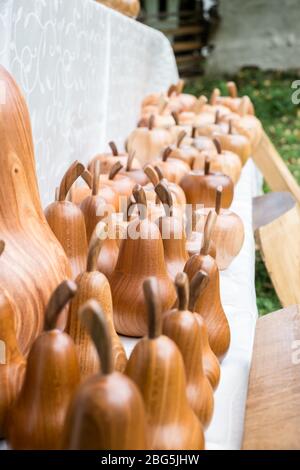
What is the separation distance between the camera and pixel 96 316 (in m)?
0.40

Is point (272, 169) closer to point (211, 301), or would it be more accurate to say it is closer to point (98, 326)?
point (211, 301)

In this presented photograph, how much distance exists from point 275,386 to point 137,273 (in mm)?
230

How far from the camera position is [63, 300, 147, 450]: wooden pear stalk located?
0.41m

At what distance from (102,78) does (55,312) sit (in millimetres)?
1344

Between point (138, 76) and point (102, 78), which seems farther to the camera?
point (138, 76)

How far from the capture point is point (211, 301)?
75cm

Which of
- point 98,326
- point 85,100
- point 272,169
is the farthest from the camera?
point 272,169

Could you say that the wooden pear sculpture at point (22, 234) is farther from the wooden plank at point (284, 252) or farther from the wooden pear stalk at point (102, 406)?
the wooden plank at point (284, 252)

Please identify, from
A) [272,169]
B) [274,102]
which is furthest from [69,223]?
[274,102]

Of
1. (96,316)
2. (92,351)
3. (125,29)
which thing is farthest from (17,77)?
(125,29)

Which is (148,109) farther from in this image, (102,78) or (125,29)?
(102,78)

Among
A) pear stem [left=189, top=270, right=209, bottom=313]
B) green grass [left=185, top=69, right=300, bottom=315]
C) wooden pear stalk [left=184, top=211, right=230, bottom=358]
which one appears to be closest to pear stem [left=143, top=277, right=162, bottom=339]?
pear stem [left=189, top=270, right=209, bottom=313]

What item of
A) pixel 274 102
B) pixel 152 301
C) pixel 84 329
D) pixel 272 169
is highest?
pixel 152 301

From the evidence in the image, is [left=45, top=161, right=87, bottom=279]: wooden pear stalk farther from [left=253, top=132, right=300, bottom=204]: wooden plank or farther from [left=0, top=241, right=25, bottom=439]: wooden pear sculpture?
[left=253, top=132, right=300, bottom=204]: wooden plank
